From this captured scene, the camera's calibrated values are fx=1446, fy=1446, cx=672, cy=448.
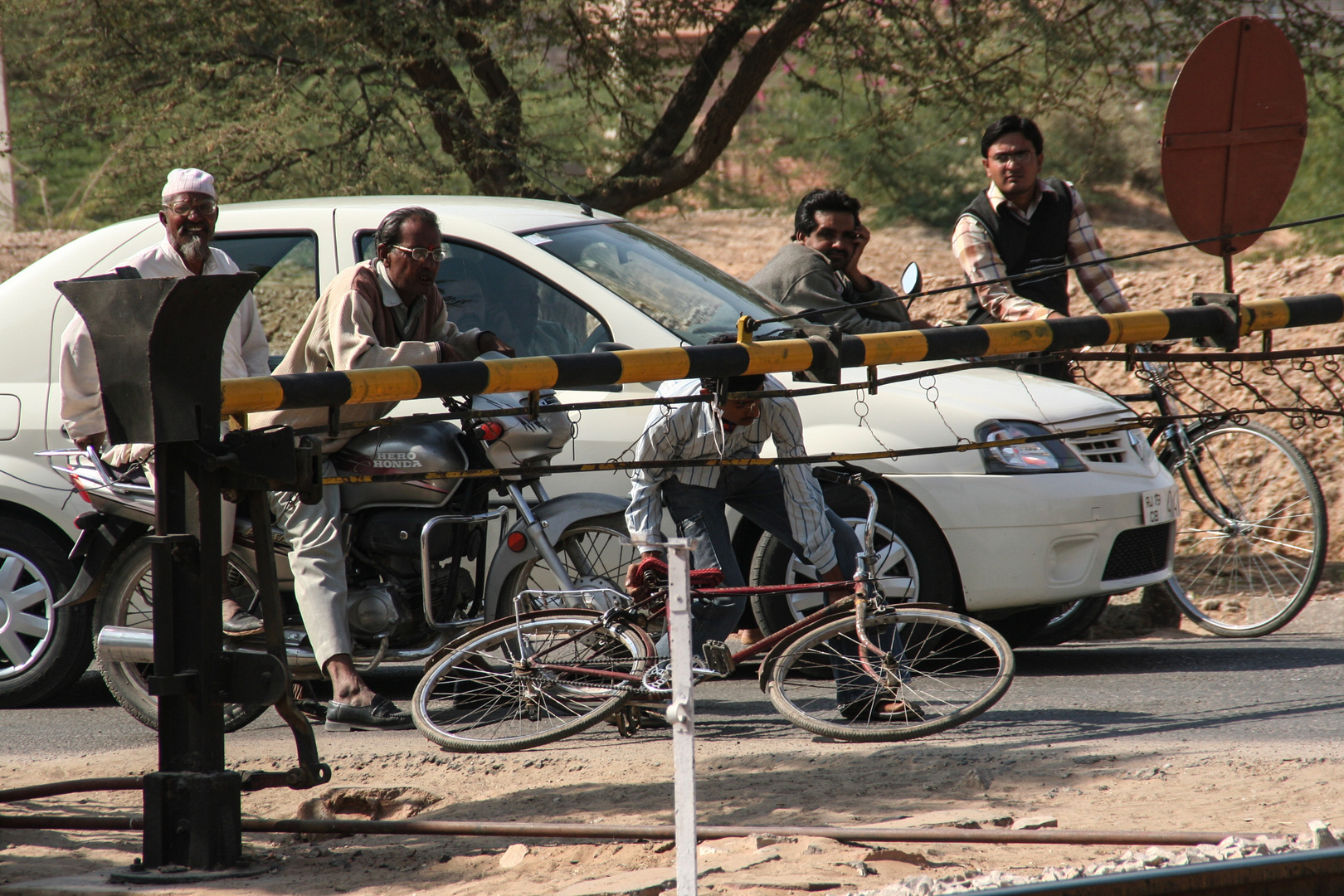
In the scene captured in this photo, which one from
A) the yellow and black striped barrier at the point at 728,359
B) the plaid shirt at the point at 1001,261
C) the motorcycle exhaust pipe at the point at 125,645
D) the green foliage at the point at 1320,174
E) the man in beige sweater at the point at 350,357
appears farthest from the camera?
the green foliage at the point at 1320,174

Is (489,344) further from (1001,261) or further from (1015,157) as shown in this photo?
(1015,157)

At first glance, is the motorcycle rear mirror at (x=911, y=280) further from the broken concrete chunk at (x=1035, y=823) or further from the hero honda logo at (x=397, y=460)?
the broken concrete chunk at (x=1035, y=823)

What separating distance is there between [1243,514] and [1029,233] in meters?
1.61

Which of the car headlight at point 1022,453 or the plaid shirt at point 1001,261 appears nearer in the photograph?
the car headlight at point 1022,453

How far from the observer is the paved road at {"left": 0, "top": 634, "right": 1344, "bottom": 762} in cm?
484

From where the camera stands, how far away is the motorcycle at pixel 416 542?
5.22 m

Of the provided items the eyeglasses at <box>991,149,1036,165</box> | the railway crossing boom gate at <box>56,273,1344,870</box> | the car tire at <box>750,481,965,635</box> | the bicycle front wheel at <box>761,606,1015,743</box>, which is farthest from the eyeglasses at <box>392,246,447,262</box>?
the eyeglasses at <box>991,149,1036,165</box>

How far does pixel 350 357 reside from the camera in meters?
5.02

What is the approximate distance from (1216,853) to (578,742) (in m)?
2.47

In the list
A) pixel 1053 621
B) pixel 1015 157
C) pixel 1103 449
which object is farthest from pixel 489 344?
pixel 1053 621

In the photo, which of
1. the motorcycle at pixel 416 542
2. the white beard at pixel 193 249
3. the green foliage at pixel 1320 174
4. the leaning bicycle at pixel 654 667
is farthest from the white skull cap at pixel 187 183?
the green foliage at pixel 1320 174

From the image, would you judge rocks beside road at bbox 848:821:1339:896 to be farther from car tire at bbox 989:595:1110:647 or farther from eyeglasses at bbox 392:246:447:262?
car tire at bbox 989:595:1110:647

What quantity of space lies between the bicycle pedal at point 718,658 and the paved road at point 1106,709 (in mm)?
438

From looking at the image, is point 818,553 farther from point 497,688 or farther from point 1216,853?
point 1216,853
